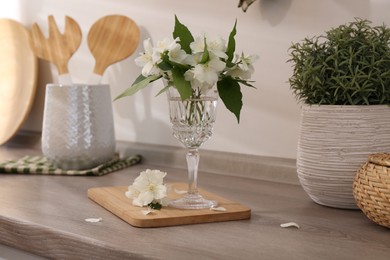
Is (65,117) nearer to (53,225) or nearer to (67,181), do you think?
(67,181)

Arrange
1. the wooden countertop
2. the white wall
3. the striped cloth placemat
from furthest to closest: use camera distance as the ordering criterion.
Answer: the striped cloth placemat < the white wall < the wooden countertop

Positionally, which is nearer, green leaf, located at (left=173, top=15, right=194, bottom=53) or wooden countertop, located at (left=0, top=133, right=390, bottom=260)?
wooden countertop, located at (left=0, top=133, right=390, bottom=260)

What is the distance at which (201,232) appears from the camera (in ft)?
2.86

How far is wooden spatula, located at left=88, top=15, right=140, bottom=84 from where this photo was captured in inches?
61.5

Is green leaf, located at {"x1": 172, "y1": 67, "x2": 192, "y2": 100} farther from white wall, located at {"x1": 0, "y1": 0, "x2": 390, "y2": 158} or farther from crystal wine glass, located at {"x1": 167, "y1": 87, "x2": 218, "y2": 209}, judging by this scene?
white wall, located at {"x1": 0, "y1": 0, "x2": 390, "y2": 158}

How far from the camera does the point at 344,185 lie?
98 cm

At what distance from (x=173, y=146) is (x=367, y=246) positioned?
2.59 ft

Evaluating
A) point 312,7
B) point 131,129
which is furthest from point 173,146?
point 312,7

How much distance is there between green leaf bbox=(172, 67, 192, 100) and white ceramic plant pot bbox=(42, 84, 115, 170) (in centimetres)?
52

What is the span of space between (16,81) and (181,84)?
1.02 meters

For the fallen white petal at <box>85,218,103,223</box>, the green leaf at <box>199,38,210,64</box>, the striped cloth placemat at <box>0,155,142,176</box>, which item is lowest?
the striped cloth placemat at <box>0,155,142,176</box>

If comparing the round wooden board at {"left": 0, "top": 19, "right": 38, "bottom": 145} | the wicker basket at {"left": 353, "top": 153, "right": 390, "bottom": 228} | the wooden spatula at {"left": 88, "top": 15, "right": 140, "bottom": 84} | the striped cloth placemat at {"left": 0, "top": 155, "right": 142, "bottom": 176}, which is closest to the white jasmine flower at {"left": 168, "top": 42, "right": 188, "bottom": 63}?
the wicker basket at {"left": 353, "top": 153, "right": 390, "bottom": 228}

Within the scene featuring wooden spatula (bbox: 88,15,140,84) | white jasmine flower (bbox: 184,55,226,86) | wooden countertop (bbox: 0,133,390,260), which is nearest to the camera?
wooden countertop (bbox: 0,133,390,260)

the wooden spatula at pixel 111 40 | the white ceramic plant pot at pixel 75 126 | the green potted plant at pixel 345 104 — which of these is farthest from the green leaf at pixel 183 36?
the wooden spatula at pixel 111 40
